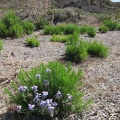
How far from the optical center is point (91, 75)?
427 centimetres

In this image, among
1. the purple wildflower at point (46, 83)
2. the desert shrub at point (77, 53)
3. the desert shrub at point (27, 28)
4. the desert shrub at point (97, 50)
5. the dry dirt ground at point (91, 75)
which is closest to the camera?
the purple wildflower at point (46, 83)

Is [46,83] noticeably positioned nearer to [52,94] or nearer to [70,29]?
[52,94]

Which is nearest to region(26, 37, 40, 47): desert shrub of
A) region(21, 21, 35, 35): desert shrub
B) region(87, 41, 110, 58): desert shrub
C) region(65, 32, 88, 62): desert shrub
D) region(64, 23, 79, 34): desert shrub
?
region(65, 32, 88, 62): desert shrub

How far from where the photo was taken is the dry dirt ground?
297cm

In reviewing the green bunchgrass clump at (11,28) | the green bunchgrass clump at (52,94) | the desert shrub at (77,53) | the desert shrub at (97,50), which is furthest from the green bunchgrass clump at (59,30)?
the green bunchgrass clump at (52,94)

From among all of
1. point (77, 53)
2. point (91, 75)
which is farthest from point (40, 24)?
point (91, 75)

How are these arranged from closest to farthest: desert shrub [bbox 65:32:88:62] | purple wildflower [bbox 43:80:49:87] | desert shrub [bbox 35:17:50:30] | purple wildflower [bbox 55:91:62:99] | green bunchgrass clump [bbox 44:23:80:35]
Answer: purple wildflower [bbox 55:91:62:99] < purple wildflower [bbox 43:80:49:87] < desert shrub [bbox 65:32:88:62] < green bunchgrass clump [bbox 44:23:80:35] < desert shrub [bbox 35:17:50:30]

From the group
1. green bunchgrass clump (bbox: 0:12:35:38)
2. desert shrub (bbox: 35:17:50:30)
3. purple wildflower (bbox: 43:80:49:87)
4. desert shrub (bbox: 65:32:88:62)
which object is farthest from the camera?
desert shrub (bbox: 35:17:50:30)

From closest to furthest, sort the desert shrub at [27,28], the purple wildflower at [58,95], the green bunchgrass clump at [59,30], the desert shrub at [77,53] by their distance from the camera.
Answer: the purple wildflower at [58,95] < the desert shrub at [77,53] < the desert shrub at [27,28] < the green bunchgrass clump at [59,30]

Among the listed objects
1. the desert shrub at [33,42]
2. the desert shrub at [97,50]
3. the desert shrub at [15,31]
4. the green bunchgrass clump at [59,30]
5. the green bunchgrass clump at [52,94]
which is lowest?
the green bunchgrass clump at [59,30]

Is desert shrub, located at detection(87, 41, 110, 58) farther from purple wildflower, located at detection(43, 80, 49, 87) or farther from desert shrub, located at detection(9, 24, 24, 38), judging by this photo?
desert shrub, located at detection(9, 24, 24, 38)

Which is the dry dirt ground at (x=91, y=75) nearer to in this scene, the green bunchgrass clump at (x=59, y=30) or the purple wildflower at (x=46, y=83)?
the purple wildflower at (x=46, y=83)

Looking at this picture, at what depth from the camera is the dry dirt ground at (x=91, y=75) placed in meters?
2.97

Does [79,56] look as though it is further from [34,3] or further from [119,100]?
[34,3]
